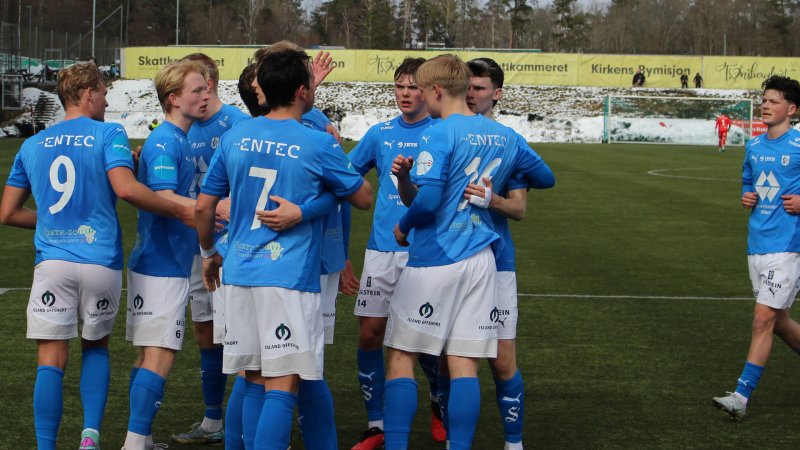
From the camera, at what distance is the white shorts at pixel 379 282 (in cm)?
646

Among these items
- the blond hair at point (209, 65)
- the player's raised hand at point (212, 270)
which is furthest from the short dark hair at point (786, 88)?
the player's raised hand at point (212, 270)

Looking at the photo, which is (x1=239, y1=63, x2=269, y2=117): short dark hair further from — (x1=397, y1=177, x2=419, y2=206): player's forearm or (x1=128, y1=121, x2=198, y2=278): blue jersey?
(x1=397, y1=177, x2=419, y2=206): player's forearm

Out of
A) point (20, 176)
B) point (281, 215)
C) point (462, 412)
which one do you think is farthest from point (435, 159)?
point (20, 176)

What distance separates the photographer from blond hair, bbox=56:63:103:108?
219 inches

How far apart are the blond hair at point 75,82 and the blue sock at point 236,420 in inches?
66.1

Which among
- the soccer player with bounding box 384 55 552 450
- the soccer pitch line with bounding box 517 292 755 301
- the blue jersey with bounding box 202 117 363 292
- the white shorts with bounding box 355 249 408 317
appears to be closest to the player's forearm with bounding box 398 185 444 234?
the soccer player with bounding box 384 55 552 450

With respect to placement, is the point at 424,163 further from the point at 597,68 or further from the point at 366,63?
the point at 597,68

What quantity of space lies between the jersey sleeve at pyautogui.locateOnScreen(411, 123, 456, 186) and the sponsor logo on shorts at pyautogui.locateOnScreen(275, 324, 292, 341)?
3.20 feet

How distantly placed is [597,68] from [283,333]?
58.5 m

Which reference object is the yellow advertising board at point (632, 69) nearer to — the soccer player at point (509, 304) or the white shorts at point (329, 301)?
the soccer player at point (509, 304)

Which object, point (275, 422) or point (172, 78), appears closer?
point (275, 422)

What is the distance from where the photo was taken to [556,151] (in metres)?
42.2

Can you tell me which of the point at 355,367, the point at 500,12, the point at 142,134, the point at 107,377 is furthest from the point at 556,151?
the point at 500,12

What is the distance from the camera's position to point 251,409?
5.02 m
